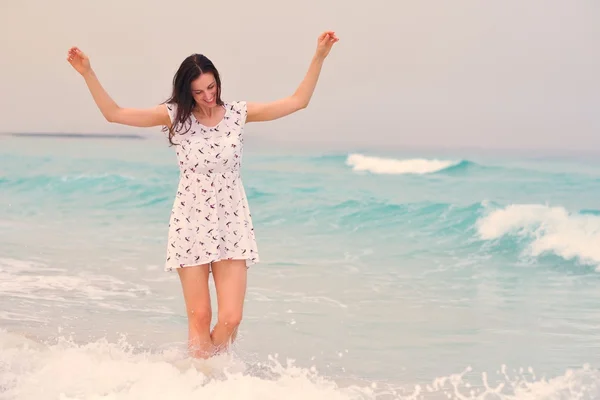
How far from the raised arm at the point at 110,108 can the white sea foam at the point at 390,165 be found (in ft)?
23.2

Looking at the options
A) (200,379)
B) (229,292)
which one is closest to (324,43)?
(229,292)

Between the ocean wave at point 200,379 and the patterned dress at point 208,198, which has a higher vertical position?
the patterned dress at point 208,198

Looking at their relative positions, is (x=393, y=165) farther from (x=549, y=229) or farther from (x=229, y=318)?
(x=229, y=318)

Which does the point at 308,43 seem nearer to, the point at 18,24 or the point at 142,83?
the point at 142,83

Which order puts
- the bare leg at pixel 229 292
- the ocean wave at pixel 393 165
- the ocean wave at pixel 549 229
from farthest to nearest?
1. the ocean wave at pixel 393 165
2. the ocean wave at pixel 549 229
3. the bare leg at pixel 229 292

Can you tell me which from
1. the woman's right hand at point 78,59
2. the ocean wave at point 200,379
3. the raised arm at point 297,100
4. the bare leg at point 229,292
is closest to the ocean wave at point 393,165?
the ocean wave at point 200,379

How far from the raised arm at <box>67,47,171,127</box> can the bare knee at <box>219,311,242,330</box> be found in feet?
2.14

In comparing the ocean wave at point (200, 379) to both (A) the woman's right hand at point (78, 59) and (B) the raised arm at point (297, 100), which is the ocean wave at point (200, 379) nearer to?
(B) the raised arm at point (297, 100)

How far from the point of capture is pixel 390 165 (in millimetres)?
10133

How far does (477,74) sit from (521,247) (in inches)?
99.8

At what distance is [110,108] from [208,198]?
43 centimetres

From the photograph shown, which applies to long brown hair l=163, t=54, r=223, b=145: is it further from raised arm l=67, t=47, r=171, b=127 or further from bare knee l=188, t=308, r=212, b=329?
Result: bare knee l=188, t=308, r=212, b=329

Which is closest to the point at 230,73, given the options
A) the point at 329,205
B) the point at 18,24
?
the point at 329,205

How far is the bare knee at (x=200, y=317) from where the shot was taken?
10.1 ft
